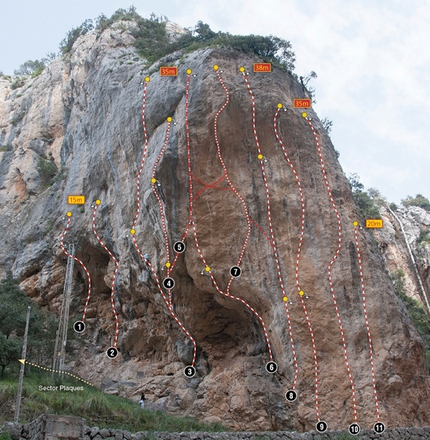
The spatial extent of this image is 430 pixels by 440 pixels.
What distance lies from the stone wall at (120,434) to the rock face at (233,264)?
1.73 ft

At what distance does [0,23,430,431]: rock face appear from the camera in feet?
58.6

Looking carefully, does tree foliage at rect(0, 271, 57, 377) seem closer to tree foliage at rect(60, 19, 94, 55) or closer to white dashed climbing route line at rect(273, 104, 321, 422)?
white dashed climbing route line at rect(273, 104, 321, 422)

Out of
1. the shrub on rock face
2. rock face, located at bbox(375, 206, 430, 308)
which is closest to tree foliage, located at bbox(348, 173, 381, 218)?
rock face, located at bbox(375, 206, 430, 308)

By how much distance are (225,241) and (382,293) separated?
5310mm

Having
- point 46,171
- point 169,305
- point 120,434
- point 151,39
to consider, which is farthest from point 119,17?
point 120,434

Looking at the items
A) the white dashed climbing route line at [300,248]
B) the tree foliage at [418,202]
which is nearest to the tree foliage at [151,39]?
the white dashed climbing route line at [300,248]

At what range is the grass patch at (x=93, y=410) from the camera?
1711cm

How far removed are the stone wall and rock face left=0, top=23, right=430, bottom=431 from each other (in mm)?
528

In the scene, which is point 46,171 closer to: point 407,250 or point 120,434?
point 120,434

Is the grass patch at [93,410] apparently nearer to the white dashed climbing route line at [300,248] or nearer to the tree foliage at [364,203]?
the white dashed climbing route line at [300,248]

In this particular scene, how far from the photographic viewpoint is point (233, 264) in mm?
19734

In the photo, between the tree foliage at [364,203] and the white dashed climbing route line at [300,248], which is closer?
the white dashed climbing route line at [300,248]

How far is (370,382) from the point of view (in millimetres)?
17234

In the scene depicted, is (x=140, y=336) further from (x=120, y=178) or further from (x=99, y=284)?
(x=120, y=178)
